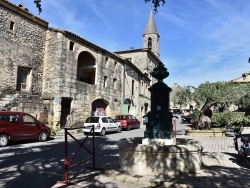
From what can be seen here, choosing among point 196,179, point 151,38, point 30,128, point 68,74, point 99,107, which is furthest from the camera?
Result: point 151,38

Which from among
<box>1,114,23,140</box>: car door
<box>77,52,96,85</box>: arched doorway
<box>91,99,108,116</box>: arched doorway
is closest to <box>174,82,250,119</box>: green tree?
<box>91,99,108,116</box>: arched doorway

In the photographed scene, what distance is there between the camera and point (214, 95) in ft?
64.5

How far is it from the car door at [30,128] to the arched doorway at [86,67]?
38.2 feet

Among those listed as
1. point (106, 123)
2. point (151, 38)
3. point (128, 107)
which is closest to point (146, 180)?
point (106, 123)

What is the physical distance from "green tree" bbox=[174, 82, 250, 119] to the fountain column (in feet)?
34.4

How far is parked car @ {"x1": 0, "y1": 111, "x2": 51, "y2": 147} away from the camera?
37.5ft

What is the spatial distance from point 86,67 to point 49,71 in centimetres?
527

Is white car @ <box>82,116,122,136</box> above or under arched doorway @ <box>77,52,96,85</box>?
under

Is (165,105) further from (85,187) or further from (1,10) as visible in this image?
(1,10)

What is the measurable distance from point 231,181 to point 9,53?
16328 millimetres

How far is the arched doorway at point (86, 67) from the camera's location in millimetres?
24672

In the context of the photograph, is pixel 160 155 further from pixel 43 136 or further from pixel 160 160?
pixel 43 136

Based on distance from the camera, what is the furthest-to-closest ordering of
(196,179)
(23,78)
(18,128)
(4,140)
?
1. (23,78)
2. (18,128)
3. (4,140)
4. (196,179)

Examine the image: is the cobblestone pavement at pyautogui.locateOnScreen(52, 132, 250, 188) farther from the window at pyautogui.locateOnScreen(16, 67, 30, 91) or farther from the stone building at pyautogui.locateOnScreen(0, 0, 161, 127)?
the window at pyautogui.locateOnScreen(16, 67, 30, 91)
